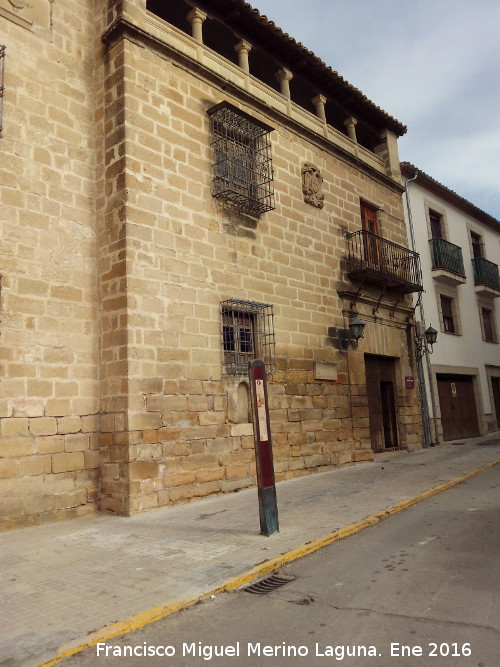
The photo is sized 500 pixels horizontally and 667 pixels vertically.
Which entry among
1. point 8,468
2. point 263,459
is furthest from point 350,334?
point 8,468

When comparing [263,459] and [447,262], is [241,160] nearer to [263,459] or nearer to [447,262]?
[263,459]

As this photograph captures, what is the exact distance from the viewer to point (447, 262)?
1512 cm

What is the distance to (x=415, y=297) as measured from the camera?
13.8m

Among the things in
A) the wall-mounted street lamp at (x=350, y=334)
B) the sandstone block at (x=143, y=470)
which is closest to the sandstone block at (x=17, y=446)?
the sandstone block at (x=143, y=470)

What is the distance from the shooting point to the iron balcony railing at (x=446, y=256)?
48.4 ft

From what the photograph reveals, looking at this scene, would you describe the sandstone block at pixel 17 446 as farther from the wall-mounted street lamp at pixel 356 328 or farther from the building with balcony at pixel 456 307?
the building with balcony at pixel 456 307

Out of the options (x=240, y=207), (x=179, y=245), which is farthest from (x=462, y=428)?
(x=179, y=245)

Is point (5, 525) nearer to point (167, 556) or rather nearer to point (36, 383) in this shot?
point (36, 383)

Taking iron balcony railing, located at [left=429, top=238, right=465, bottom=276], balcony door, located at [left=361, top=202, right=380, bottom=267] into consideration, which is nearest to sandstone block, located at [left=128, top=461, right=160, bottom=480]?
balcony door, located at [left=361, top=202, right=380, bottom=267]

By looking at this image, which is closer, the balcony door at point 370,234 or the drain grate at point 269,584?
the drain grate at point 269,584

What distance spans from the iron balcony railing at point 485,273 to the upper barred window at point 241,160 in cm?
1020

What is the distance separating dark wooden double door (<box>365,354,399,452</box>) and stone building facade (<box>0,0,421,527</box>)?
36.7 inches

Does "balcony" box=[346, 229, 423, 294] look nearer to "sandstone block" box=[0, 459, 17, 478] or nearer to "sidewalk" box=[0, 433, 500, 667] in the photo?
"sidewalk" box=[0, 433, 500, 667]

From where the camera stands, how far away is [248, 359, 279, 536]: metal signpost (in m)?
4.95
